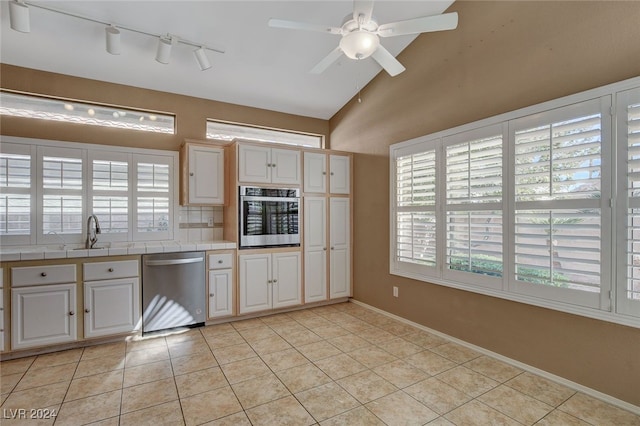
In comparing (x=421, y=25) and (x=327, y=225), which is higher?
(x=421, y=25)

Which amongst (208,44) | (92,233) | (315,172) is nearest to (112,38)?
(208,44)

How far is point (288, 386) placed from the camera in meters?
A: 2.35

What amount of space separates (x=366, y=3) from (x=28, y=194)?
12.1 ft

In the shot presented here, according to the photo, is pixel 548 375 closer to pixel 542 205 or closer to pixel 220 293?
pixel 542 205

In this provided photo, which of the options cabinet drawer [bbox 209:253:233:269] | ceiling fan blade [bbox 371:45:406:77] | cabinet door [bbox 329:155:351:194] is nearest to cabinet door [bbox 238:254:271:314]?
cabinet drawer [bbox 209:253:233:269]

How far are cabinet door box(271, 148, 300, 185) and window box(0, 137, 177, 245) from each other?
124cm

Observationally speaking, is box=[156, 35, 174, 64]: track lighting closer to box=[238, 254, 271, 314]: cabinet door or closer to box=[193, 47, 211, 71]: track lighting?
box=[193, 47, 211, 71]: track lighting

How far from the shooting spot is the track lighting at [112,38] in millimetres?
2682

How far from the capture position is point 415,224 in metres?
3.52

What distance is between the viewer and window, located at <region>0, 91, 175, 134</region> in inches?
127

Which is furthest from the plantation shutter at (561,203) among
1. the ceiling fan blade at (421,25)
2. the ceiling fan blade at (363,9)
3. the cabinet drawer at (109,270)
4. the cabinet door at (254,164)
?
the cabinet drawer at (109,270)

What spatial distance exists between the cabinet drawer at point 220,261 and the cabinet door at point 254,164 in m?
0.92

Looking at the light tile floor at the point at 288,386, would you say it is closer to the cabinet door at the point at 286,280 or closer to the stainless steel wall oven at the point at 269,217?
the cabinet door at the point at 286,280

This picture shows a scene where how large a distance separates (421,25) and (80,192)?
12.2ft
